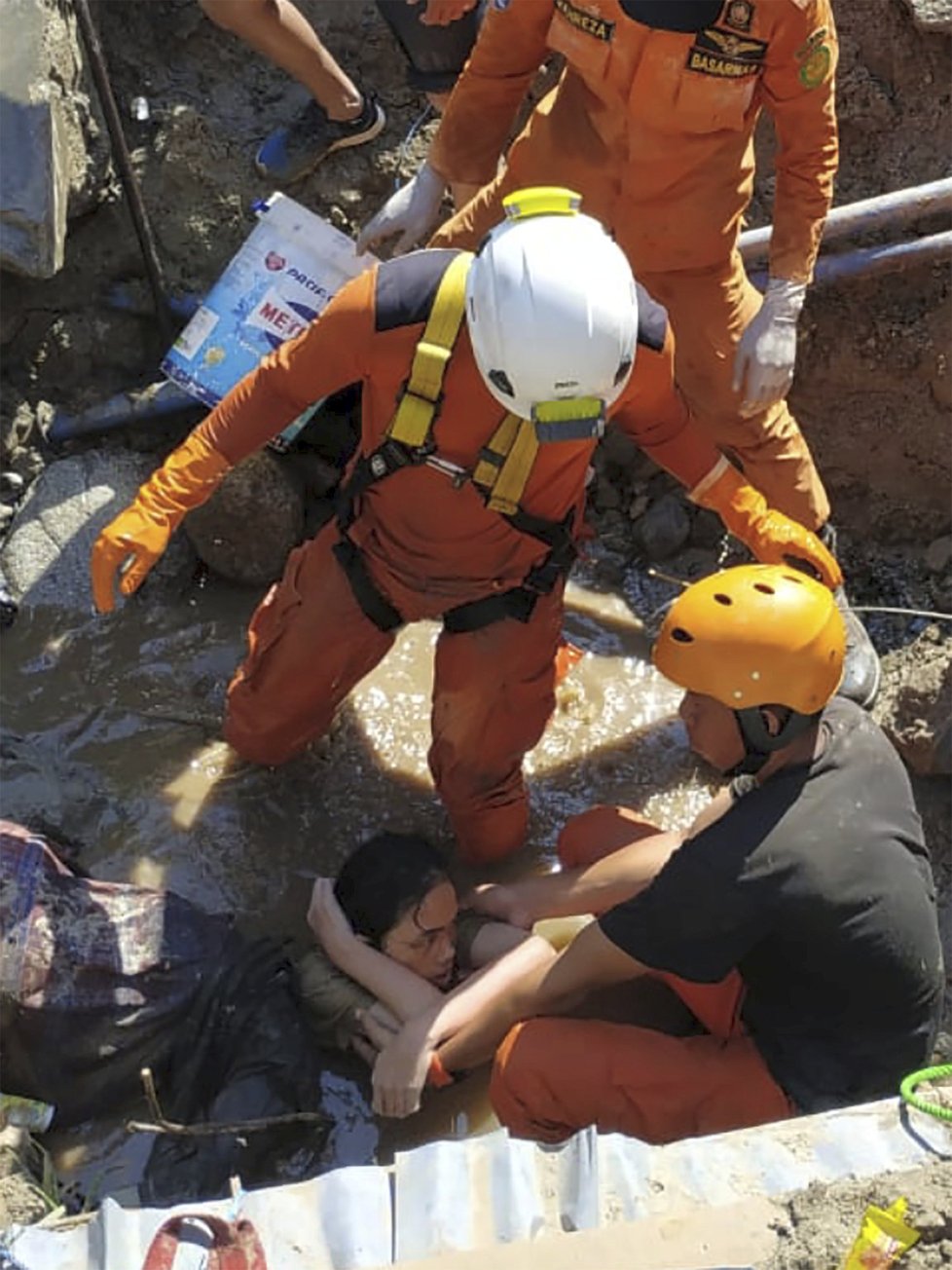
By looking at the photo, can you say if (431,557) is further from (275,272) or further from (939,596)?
(939,596)

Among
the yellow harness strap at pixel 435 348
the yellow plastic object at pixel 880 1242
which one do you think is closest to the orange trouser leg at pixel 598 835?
the yellow harness strap at pixel 435 348

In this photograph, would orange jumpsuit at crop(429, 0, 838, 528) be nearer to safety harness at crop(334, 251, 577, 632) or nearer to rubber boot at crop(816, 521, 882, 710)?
rubber boot at crop(816, 521, 882, 710)

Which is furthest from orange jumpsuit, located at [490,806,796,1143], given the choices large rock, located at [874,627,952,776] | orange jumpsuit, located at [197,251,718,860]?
large rock, located at [874,627,952,776]

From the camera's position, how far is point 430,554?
4.06 metres

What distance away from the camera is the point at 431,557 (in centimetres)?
406

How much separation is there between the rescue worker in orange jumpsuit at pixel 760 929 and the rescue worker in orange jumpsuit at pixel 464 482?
25.2 inches

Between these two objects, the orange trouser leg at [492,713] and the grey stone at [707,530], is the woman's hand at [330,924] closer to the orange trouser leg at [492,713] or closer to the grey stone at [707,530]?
the orange trouser leg at [492,713]

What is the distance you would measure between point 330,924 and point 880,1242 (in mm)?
1965

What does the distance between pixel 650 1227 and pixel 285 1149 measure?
65.9 inches

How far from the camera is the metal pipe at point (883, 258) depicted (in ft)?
15.8

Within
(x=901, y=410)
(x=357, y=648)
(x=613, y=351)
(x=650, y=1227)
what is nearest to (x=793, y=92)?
(x=613, y=351)

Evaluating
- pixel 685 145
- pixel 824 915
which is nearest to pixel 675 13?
pixel 685 145

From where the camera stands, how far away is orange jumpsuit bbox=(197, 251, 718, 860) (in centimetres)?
369

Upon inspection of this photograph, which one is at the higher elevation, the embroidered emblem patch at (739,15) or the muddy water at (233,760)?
the embroidered emblem patch at (739,15)
